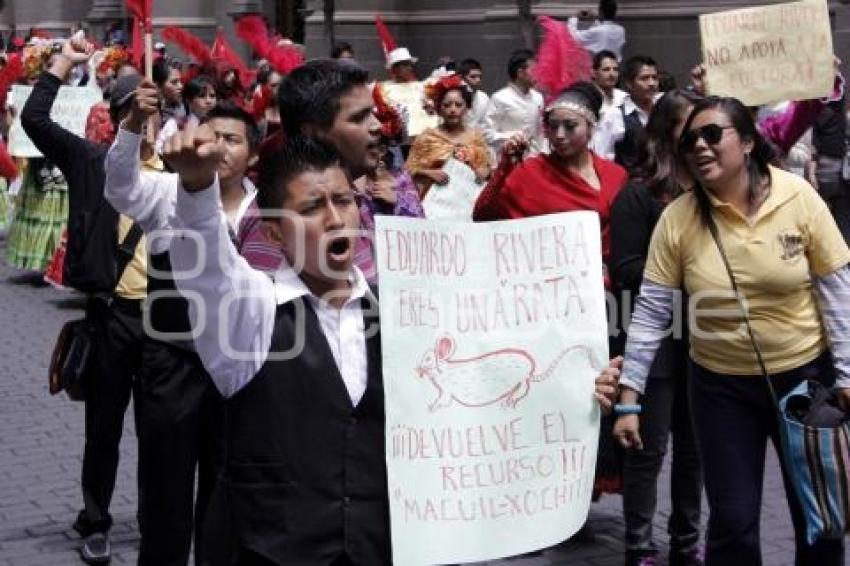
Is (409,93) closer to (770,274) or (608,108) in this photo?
(608,108)

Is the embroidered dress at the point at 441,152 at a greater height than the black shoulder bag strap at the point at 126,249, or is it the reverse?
the embroidered dress at the point at 441,152

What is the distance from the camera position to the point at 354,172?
4.11 m

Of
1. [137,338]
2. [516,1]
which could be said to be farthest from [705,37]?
[516,1]

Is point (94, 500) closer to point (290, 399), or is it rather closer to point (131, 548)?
point (131, 548)

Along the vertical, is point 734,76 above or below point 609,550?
above

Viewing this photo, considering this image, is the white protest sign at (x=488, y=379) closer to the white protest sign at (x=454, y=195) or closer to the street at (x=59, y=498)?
the street at (x=59, y=498)

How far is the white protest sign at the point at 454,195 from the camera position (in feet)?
31.6

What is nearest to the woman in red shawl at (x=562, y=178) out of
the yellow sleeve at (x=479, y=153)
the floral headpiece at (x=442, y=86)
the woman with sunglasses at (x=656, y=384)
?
the woman with sunglasses at (x=656, y=384)

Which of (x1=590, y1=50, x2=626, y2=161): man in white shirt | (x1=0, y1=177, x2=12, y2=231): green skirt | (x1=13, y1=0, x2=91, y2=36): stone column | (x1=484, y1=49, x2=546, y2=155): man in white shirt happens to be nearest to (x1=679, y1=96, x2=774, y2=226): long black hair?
(x1=590, y1=50, x2=626, y2=161): man in white shirt

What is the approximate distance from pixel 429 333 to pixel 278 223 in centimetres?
43

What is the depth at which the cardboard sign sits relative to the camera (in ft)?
21.4

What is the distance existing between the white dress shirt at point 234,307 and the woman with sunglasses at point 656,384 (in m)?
2.60

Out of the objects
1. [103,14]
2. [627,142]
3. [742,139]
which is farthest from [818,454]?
[103,14]

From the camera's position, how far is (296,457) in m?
3.22
